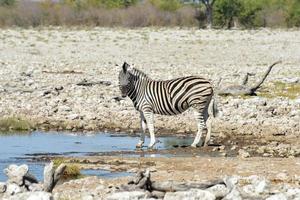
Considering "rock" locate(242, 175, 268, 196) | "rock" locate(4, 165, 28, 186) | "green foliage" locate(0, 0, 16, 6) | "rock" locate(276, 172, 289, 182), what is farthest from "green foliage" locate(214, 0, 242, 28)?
"rock" locate(4, 165, 28, 186)

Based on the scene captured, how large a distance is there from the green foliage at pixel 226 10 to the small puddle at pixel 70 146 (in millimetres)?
47277

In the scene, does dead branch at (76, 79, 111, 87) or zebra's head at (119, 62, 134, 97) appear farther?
dead branch at (76, 79, 111, 87)

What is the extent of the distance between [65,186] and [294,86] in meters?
14.9

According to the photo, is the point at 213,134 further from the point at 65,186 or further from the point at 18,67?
the point at 18,67

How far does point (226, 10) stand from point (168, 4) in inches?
473

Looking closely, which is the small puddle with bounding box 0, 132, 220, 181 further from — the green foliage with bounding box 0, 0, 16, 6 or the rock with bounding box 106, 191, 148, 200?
the green foliage with bounding box 0, 0, 16, 6

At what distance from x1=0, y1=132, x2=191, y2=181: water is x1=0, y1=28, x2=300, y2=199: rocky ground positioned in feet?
2.89

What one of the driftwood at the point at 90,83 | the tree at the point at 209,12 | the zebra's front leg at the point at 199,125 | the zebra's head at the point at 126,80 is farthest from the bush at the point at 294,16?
the zebra's front leg at the point at 199,125

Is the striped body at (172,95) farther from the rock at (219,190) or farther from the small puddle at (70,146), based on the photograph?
the rock at (219,190)

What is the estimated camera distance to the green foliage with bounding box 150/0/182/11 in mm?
74194

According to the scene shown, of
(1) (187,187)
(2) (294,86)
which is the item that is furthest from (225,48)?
(1) (187,187)

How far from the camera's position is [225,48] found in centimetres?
4091

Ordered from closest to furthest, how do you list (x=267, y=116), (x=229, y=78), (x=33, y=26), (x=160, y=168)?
1. (x=160, y=168)
2. (x=267, y=116)
3. (x=229, y=78)
4. (x=33, y=26)

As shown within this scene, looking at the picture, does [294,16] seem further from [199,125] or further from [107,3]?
[199,125]
